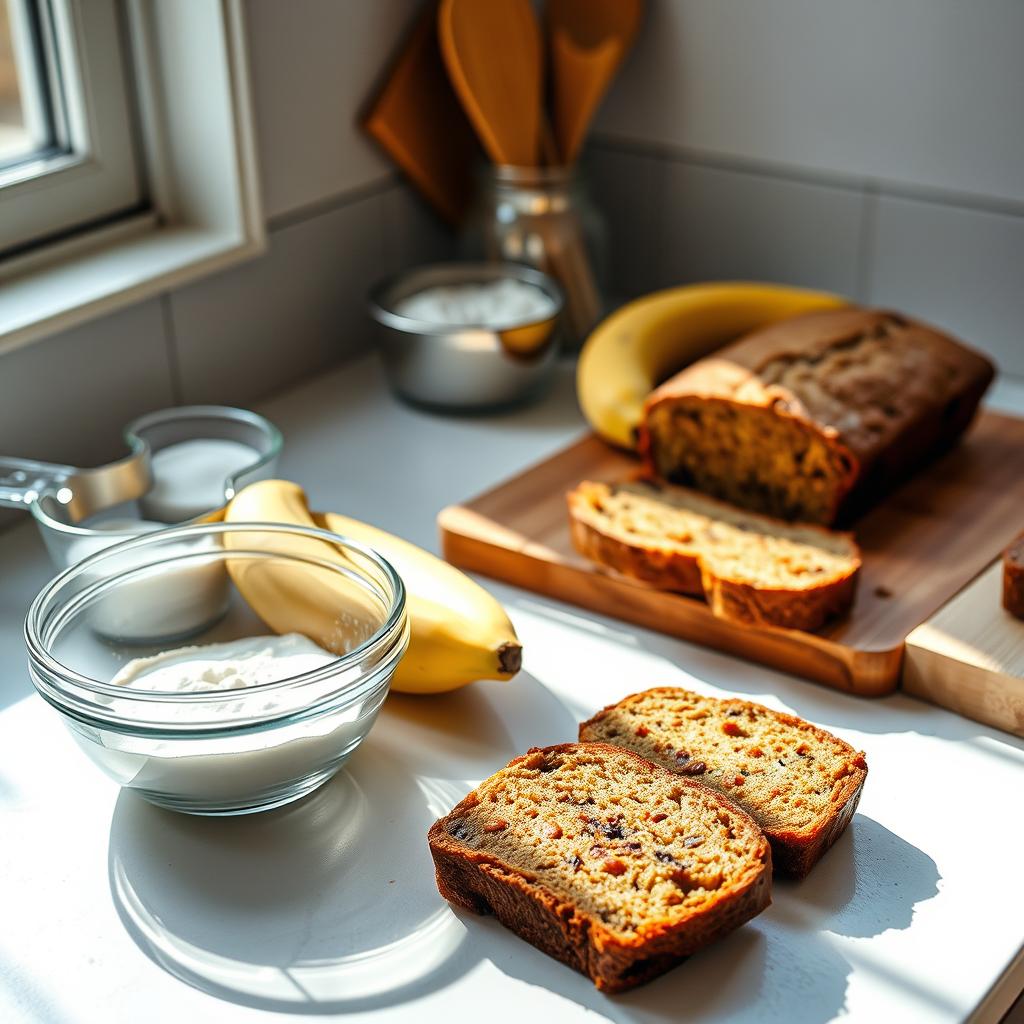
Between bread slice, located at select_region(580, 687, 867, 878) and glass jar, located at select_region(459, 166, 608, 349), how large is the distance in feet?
2.66

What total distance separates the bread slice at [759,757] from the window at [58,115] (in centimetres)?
86

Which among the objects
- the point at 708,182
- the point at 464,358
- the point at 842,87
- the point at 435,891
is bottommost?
the point at 435,891

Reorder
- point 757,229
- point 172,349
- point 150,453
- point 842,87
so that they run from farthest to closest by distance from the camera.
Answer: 1. point 757,229
2. point 842,87
3. point 172,349
4. point 150,453

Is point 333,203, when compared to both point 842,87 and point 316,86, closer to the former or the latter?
point 316,86

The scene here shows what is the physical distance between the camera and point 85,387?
4.88 feet

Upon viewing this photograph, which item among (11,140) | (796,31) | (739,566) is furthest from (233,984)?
(796,31)

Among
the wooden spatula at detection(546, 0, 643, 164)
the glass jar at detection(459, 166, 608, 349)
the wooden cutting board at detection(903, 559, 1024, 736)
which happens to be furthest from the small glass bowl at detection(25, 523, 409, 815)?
the wooden spatula at detection(546, 0, 643, 164)

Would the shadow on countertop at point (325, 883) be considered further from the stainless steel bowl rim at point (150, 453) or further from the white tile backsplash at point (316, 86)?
the white tile backsplash at point (316, 86)

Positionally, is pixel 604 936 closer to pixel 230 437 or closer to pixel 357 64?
A: pixel 230 437

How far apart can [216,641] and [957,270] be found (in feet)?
3.49

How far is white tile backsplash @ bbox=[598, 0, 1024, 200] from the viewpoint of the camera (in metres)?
1.61

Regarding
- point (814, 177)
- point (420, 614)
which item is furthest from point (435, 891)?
point (814, 177)

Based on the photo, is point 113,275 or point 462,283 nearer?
point 113,275

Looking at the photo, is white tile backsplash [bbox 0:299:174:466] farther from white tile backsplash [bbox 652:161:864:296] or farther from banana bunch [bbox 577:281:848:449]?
white tile backsplash [bbox 652:161:864:296]
